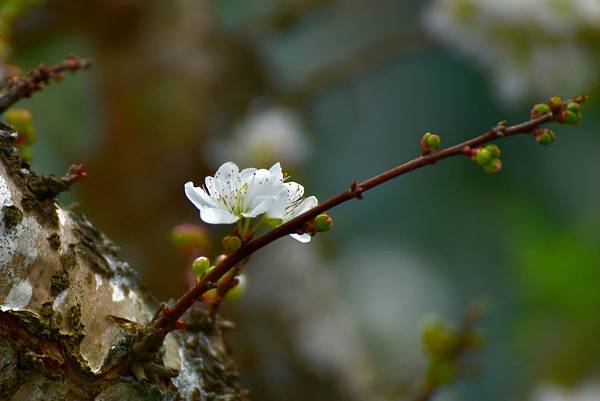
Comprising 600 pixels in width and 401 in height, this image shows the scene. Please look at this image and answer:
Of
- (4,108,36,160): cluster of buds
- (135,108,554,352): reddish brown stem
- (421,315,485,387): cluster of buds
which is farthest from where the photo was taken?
(421,315,485,387): cluster of buds

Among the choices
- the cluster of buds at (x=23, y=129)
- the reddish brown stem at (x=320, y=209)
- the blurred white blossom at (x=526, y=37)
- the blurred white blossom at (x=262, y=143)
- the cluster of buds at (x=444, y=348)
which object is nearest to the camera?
the reddish brown stem at (x=320, y=209)

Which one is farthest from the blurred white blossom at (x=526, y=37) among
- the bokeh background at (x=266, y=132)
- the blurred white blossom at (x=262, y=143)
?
the blurred white blossom at (x=262, y=143)

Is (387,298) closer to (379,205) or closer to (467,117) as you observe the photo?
(379,205)

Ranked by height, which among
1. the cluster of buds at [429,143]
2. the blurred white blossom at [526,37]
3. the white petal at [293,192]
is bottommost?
the cluster of buds at [429,143]

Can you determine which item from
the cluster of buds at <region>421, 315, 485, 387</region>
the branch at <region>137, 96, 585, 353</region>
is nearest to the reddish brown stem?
the branch at <region>137, 96, 585, 353</region>

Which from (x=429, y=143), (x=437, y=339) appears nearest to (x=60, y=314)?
(x=429, y=143)

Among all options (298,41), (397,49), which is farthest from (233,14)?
(397,49)

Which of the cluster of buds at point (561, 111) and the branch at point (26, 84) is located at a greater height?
the branch at point (26, 84)

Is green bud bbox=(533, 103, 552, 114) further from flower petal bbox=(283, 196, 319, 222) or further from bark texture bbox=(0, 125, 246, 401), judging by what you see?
bark texture bbox=(0, 125, 246, 401)

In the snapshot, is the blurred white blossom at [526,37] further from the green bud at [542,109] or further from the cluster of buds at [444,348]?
the green bud at [542,109]
